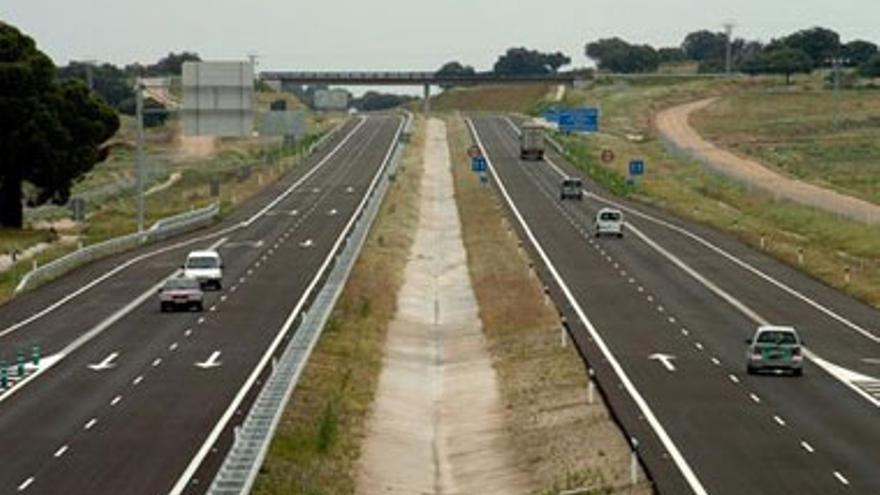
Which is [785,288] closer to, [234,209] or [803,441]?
[803,441]

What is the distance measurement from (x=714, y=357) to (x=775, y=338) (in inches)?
172

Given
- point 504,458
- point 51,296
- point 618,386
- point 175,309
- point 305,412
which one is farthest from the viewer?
point 51,296

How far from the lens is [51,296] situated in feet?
253

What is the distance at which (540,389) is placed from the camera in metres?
56.6

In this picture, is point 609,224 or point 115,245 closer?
point 115,245

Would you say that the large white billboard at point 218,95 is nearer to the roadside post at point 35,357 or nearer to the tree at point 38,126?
the tree at point 38,126

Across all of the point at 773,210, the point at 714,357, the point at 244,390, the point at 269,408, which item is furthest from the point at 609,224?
the point at 269,408

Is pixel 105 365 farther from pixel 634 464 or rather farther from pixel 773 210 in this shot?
pixel 773 210

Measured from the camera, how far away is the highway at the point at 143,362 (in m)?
40.5

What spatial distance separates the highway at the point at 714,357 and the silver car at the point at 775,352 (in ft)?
1.51

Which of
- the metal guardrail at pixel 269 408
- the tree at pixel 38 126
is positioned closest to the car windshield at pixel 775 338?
the metal guardrail at pixel 269 408

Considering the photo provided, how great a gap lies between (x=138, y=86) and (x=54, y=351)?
35138 mm

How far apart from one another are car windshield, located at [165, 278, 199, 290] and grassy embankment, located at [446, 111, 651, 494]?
37.8ft

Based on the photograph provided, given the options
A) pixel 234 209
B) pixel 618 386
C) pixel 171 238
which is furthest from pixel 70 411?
pixel 234 209
